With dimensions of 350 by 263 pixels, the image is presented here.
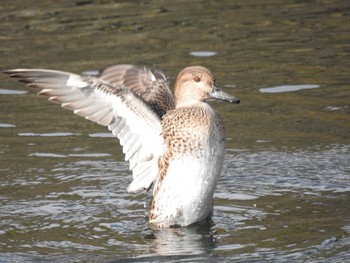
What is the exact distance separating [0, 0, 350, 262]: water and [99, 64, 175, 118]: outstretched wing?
71cm

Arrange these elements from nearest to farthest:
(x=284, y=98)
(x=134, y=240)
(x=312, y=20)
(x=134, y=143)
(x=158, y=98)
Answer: (x=134, y=240) < (x=134, y=143) < (x=158, y=98) < (x=284, y=98) < (x=312, y=20)

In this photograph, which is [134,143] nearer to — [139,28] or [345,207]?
[345,207]

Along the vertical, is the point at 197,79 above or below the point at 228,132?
above

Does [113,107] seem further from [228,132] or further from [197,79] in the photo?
[228,132]

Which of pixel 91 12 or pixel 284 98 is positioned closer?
pixel 284 98

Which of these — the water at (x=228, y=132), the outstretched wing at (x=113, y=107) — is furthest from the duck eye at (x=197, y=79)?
the water at (x=228, y=132)

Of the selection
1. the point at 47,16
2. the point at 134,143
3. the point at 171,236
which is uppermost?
the point at 47,16

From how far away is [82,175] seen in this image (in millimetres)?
9234

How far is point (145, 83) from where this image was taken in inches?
370

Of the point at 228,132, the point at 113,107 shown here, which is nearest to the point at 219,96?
the point at 113,107

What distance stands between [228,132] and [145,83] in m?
1.27

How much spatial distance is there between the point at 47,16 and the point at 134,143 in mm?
6981

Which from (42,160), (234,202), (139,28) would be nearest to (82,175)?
(42,160)

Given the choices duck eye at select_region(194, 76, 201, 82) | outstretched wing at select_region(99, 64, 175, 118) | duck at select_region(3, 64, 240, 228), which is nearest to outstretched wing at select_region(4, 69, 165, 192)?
duck at select_region(3, 64, 240, 228)
